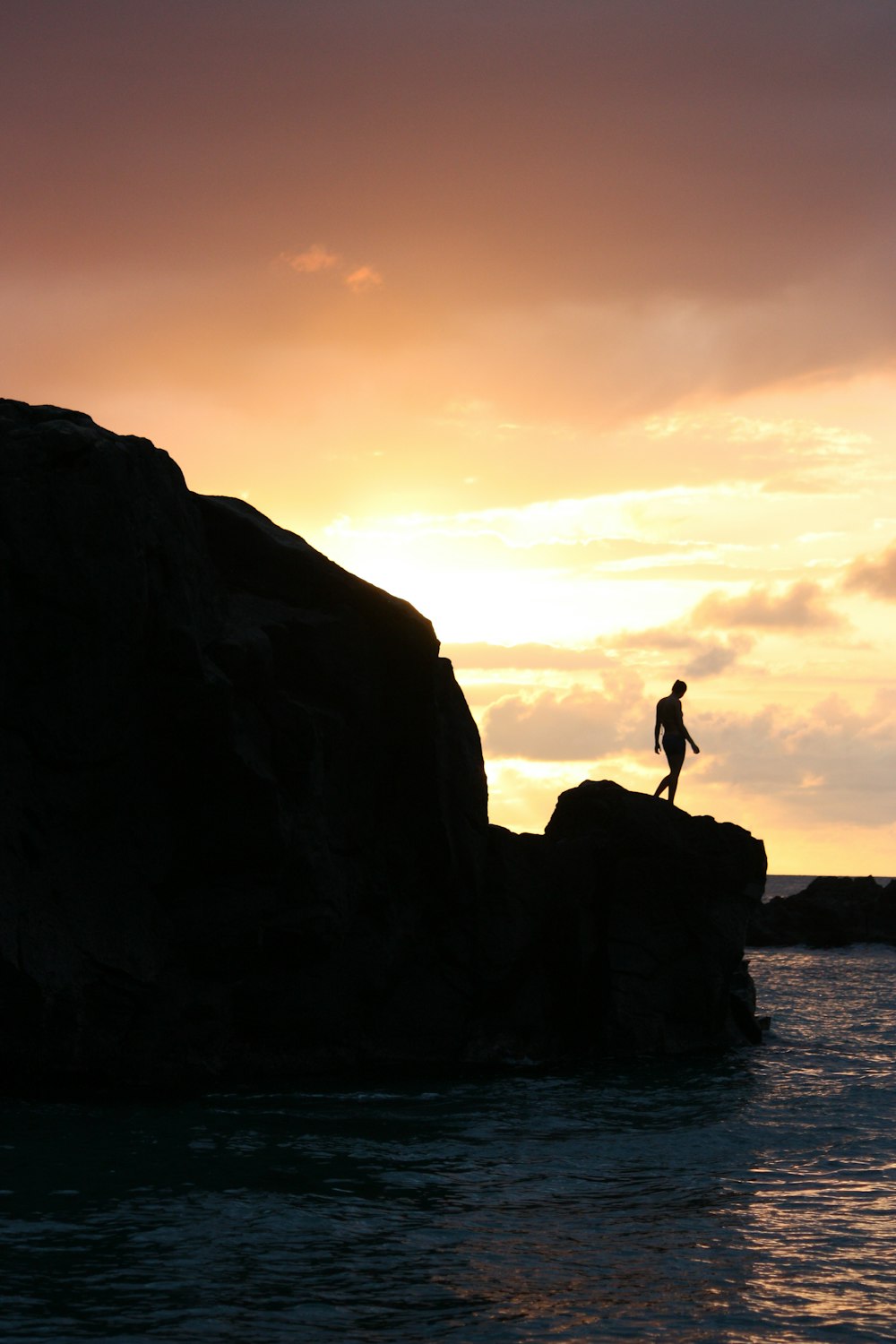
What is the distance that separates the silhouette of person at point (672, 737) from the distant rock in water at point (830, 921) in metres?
38.4

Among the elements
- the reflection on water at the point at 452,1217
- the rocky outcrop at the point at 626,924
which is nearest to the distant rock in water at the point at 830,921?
the rocky outcrop at the point at 626,924

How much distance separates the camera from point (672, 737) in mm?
29156

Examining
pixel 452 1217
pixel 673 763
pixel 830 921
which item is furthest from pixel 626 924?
pixel 830 921

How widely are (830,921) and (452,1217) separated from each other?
55.8 meters

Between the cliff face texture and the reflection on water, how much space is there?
1702 millimetres

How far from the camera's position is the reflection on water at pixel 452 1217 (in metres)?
10.0

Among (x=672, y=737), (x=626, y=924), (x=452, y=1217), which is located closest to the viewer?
(x=452, y=1217)

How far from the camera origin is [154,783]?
1986cm

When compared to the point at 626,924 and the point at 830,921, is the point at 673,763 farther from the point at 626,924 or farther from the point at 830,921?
the point at 830,921

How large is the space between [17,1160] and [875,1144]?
10872 mm

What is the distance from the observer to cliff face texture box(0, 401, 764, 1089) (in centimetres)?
1848

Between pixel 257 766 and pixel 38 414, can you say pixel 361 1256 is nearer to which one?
pixel 257 766

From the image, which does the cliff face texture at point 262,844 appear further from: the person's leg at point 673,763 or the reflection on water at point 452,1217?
the person's leg at point 673,763

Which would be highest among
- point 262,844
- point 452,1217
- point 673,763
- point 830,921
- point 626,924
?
point 673,763
